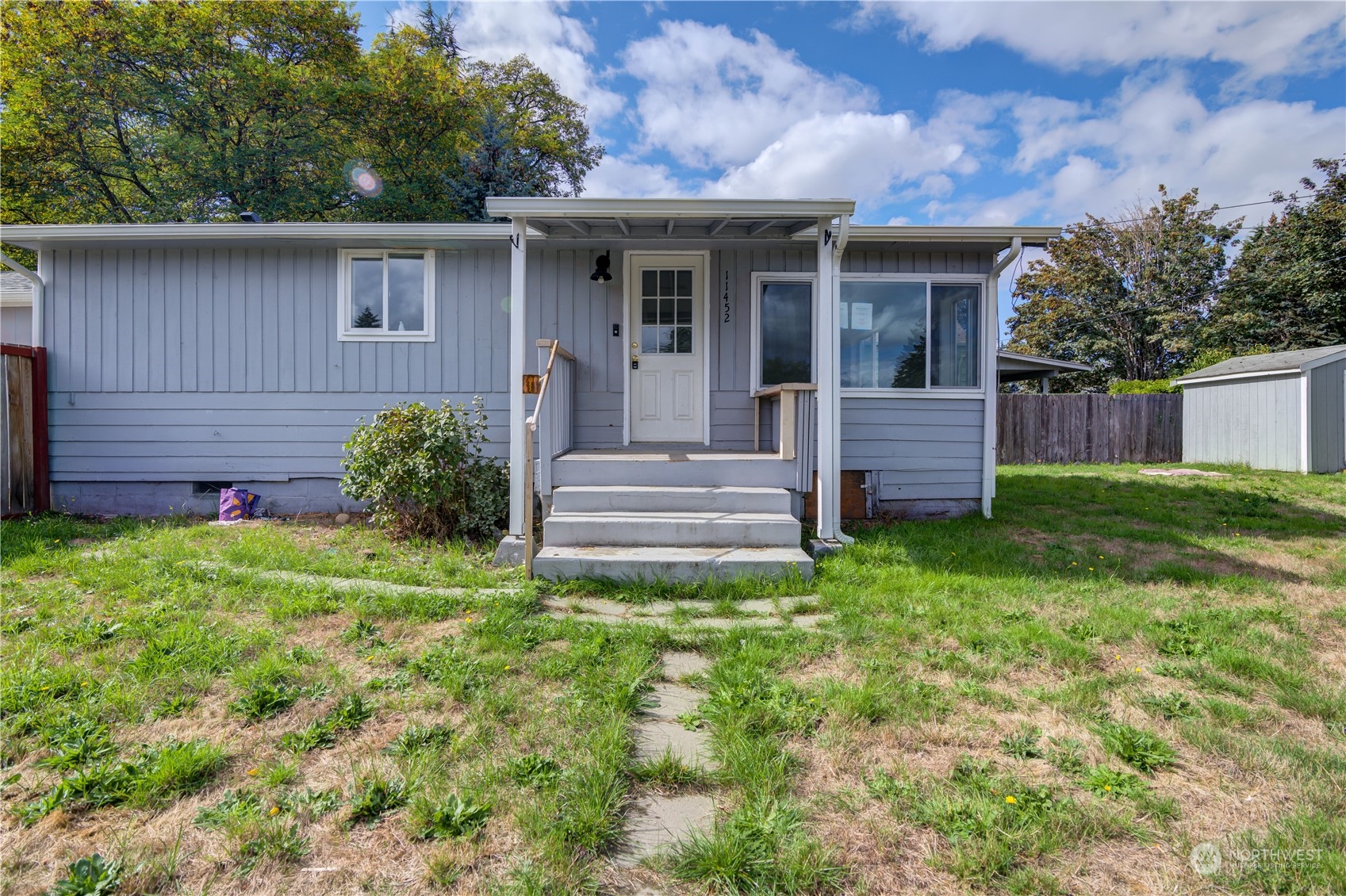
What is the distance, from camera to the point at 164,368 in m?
6.46

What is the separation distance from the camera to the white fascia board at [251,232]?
236 inches

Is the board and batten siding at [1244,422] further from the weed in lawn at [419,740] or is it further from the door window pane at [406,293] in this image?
the weed in lawn at [419,740]

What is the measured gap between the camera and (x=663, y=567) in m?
4.05

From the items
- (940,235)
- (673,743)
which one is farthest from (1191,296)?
(673,743)

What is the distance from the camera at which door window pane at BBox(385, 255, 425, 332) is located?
6.45 metres

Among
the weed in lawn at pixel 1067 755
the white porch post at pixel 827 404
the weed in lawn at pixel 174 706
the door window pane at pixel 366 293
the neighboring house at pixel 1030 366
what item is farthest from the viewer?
the neighboring house at pixel 1030 366

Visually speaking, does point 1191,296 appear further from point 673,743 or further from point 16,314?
point 16,314

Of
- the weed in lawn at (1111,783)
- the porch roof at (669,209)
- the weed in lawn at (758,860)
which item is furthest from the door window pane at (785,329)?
A: the weed in lawn at (758,860)

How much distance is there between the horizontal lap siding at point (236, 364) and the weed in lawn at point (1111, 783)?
5.52 meters

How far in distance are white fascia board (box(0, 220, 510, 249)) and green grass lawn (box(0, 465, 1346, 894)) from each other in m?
3.49

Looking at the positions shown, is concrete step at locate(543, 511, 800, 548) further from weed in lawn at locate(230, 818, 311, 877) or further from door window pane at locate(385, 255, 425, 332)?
door window pane at locate(385, 255, 425, 332)

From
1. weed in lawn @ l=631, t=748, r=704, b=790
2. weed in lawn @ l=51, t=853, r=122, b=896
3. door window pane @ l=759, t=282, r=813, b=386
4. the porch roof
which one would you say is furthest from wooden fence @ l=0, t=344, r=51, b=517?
weed in lawn @ l=631, t=748, r=704, b=790

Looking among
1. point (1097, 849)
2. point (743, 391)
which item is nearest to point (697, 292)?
point (743, 391)

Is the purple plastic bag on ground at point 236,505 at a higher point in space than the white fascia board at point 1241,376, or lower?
lower
